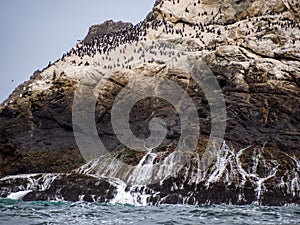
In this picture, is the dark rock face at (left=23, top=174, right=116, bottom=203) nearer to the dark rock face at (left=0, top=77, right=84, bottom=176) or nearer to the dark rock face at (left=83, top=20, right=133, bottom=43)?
the dark rock face at (left=0, top=77, right=84, bottom=176)

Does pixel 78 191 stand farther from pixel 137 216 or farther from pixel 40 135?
pixel 40 135

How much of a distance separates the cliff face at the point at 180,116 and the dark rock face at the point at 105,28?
845 inches

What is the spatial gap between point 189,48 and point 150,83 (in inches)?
405

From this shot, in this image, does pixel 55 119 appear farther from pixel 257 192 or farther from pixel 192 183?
pixel 257 192

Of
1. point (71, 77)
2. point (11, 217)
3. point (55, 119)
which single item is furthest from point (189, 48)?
point (11, 217)

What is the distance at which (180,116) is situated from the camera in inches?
1391

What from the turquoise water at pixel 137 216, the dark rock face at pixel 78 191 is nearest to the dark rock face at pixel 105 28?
the dark rock face at pixel 78 191

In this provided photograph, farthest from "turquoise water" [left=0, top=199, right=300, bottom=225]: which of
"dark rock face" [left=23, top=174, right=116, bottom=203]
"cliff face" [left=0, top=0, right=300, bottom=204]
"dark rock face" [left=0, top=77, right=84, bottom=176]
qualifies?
"dark rock face" [left=0, top=77, right=84, bottom=176]

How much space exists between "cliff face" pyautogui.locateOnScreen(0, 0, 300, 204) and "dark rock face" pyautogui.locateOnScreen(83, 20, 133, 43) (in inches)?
845

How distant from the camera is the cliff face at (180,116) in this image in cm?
2922

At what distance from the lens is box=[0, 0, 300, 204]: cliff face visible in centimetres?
2922

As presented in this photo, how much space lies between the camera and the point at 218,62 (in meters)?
38.8

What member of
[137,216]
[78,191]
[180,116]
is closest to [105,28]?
[180,116]

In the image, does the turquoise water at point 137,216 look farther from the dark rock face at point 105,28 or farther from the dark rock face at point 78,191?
the dark rock face at point 105,28
